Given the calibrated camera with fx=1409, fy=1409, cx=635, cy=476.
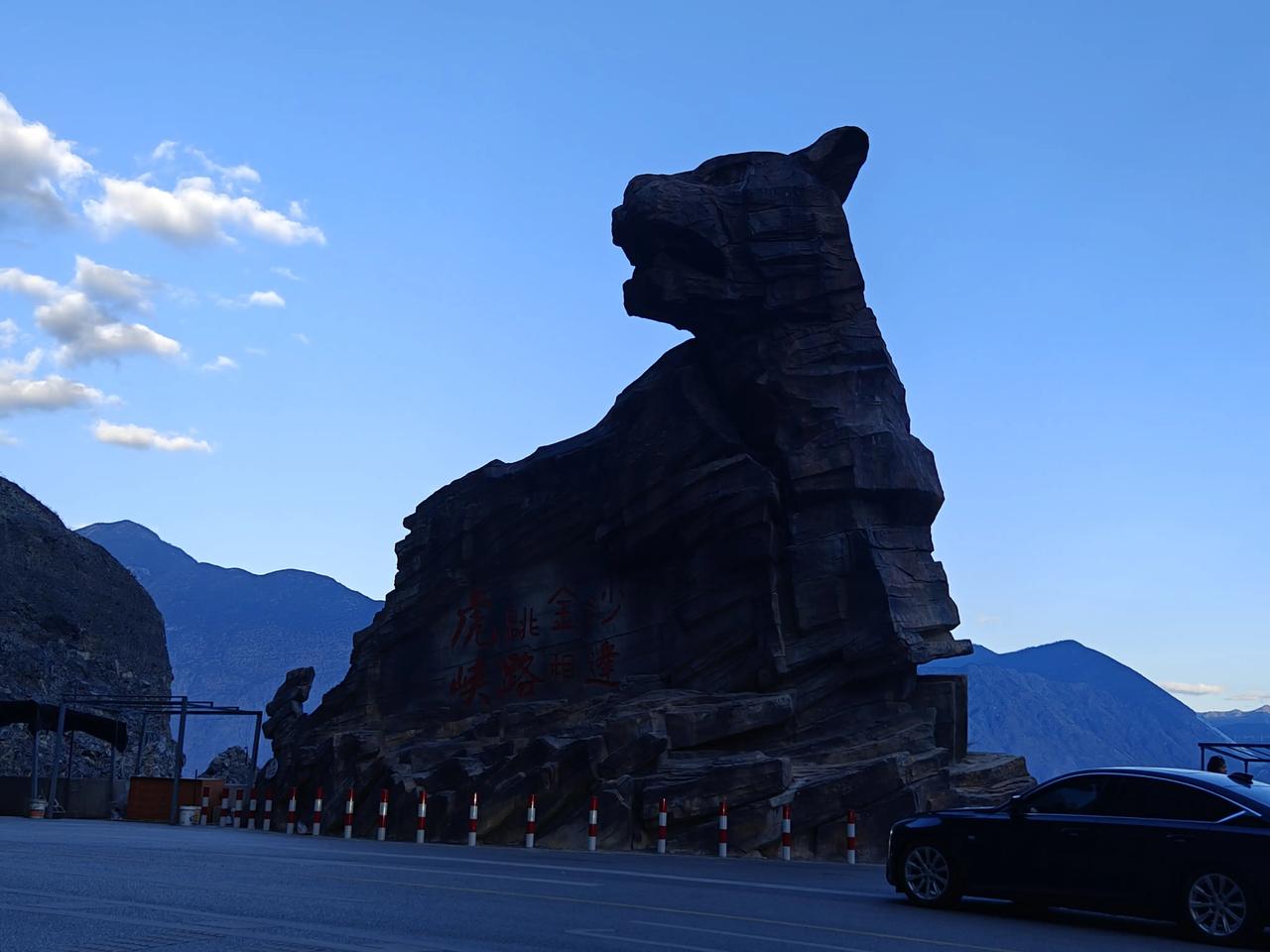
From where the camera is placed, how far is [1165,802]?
504 inches

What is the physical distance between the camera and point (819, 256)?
3316 cm

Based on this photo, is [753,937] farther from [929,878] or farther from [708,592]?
[708,592]

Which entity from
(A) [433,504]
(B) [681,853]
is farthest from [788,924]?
(A) [433,504]

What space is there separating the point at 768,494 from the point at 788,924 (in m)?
20.8

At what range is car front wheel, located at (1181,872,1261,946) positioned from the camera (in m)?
11.7

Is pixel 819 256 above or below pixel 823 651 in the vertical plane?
above

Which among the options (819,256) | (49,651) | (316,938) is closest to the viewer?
(316,938)

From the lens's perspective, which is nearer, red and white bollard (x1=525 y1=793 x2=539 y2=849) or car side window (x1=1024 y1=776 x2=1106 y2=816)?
car side window (x1=1024 y1=776 x2=1106 y2=816)

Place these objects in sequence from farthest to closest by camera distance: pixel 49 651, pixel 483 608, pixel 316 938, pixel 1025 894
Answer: pixel 49 651, pixel 483 608, pixel 1025 894, pixel 316 938

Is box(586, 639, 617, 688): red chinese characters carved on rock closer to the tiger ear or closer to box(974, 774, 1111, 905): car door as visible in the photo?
the tiger ear

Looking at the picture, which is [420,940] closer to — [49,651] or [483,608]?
[483,608]

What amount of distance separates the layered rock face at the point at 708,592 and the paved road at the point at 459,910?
356 inches

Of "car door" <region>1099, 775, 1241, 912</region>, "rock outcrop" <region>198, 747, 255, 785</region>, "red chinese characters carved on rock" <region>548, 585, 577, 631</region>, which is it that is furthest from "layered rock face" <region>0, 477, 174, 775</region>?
"car door" <region>1099, 775, 1241, 912</region>

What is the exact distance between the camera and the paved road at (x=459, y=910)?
9.66 metres
